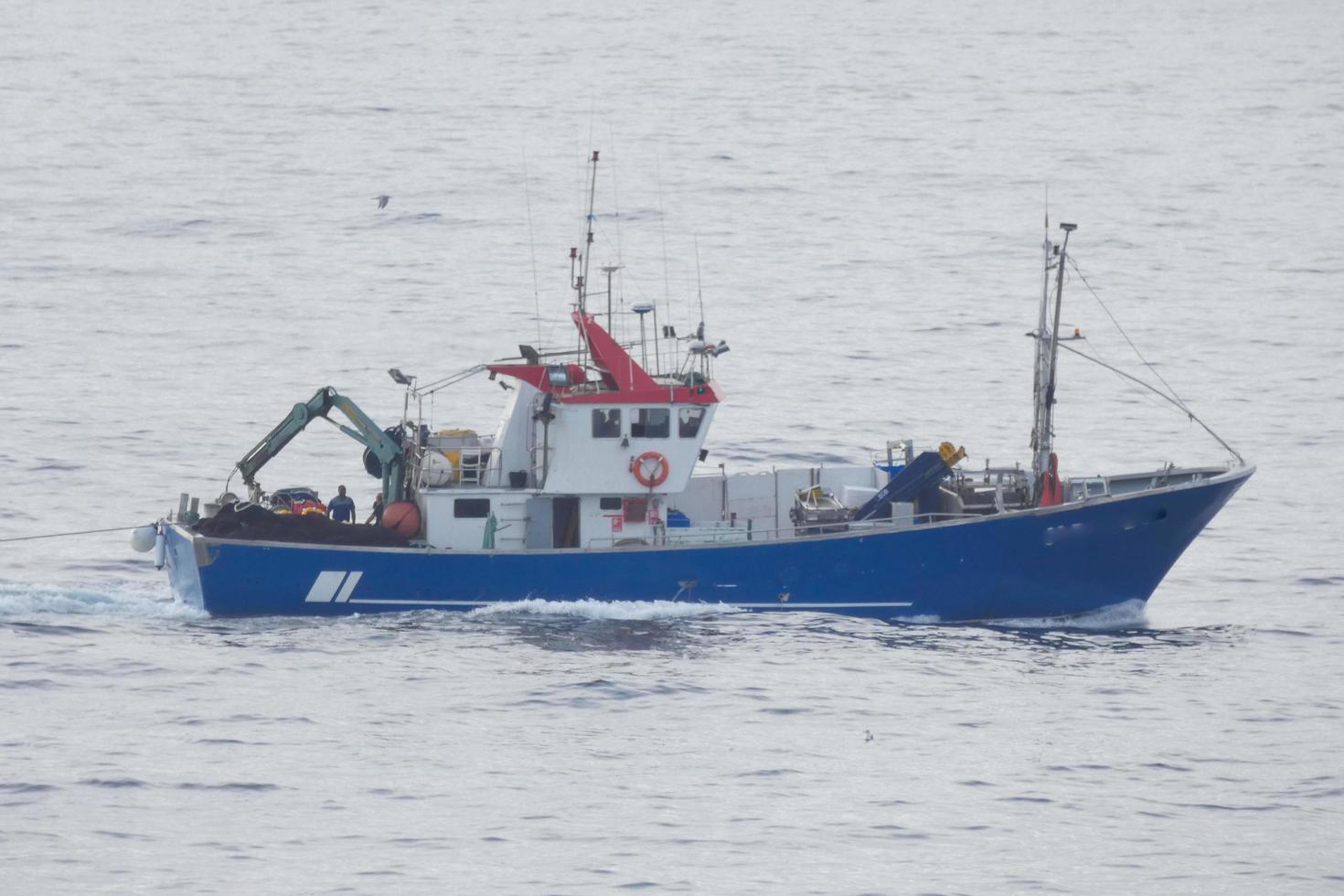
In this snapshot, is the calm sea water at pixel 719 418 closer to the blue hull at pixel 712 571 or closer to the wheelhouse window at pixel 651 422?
the blue hull at pixel 712 571

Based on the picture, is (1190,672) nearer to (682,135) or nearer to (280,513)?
(280,513)

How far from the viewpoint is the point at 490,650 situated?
37719mm

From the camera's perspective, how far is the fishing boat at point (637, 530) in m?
39.5

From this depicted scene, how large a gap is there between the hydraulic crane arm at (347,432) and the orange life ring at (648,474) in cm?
452

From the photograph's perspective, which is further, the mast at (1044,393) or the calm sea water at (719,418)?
the mast at (1044,393)

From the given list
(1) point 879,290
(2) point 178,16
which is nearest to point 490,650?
(1) point 879,290

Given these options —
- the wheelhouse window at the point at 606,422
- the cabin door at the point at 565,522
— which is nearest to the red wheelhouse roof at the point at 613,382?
the wheelhouse window at the point at 606,422

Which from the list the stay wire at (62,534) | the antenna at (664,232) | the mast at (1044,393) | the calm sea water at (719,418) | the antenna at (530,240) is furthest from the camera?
the antenna at (530,240)

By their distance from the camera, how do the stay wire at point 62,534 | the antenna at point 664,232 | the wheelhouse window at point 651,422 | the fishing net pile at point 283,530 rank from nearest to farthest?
the fishing net pile at point 283,530, the wheelhouse window at point 651,422, the stay wire at point 62,534, the antenna at point 664,232

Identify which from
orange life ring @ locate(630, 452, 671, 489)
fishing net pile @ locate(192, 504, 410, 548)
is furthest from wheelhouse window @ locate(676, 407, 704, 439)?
fishing net pile @ locate(192, 504, 410, 548)

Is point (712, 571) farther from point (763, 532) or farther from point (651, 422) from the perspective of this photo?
point (651, 422)

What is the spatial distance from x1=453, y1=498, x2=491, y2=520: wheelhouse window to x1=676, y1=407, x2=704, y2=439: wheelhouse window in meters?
3.73

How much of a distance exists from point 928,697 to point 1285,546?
15826 millimetres

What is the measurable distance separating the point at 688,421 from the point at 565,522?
2.97m
